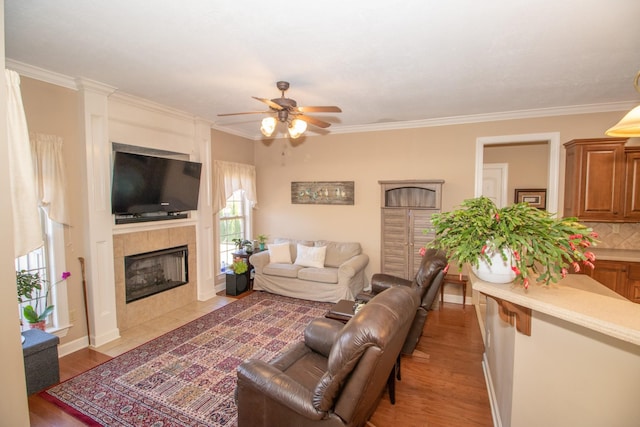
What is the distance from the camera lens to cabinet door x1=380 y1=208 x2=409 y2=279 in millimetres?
4742

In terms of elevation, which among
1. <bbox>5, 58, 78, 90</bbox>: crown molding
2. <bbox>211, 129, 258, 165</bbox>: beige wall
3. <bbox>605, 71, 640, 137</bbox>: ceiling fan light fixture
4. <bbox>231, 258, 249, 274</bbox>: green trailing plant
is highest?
<bbox>5, 58, 78, 90</bbox>: crown molding

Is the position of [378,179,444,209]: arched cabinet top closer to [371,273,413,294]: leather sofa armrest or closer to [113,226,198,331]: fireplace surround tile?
[371,273,413,294]: leather sofa armrest

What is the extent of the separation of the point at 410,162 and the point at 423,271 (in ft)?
7.65

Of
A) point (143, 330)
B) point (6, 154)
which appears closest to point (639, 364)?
point (6, 154)

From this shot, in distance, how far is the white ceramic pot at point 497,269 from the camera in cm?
153

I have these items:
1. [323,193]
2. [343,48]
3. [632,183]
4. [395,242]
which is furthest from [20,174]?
[632,183]

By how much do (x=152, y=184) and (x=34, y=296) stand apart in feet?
5.17

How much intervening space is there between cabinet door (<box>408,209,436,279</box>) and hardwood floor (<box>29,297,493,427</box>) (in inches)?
31.8

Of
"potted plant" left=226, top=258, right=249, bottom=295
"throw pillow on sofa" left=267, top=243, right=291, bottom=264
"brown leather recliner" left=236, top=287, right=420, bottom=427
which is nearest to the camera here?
"brown leather recliner" left=236, top=287, right=420, bottom=427

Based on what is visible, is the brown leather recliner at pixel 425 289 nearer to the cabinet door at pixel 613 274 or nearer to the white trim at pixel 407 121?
the cabinet door at pixel 613 274

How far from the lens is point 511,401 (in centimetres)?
175

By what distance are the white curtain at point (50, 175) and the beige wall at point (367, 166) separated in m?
3.31

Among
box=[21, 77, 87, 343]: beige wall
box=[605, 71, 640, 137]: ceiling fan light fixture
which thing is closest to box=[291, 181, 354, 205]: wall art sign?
box=[21, 77, 87, 343]: beige wall

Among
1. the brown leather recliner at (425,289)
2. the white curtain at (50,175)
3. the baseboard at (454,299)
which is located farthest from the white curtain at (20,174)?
the baseboard at (454,299)
